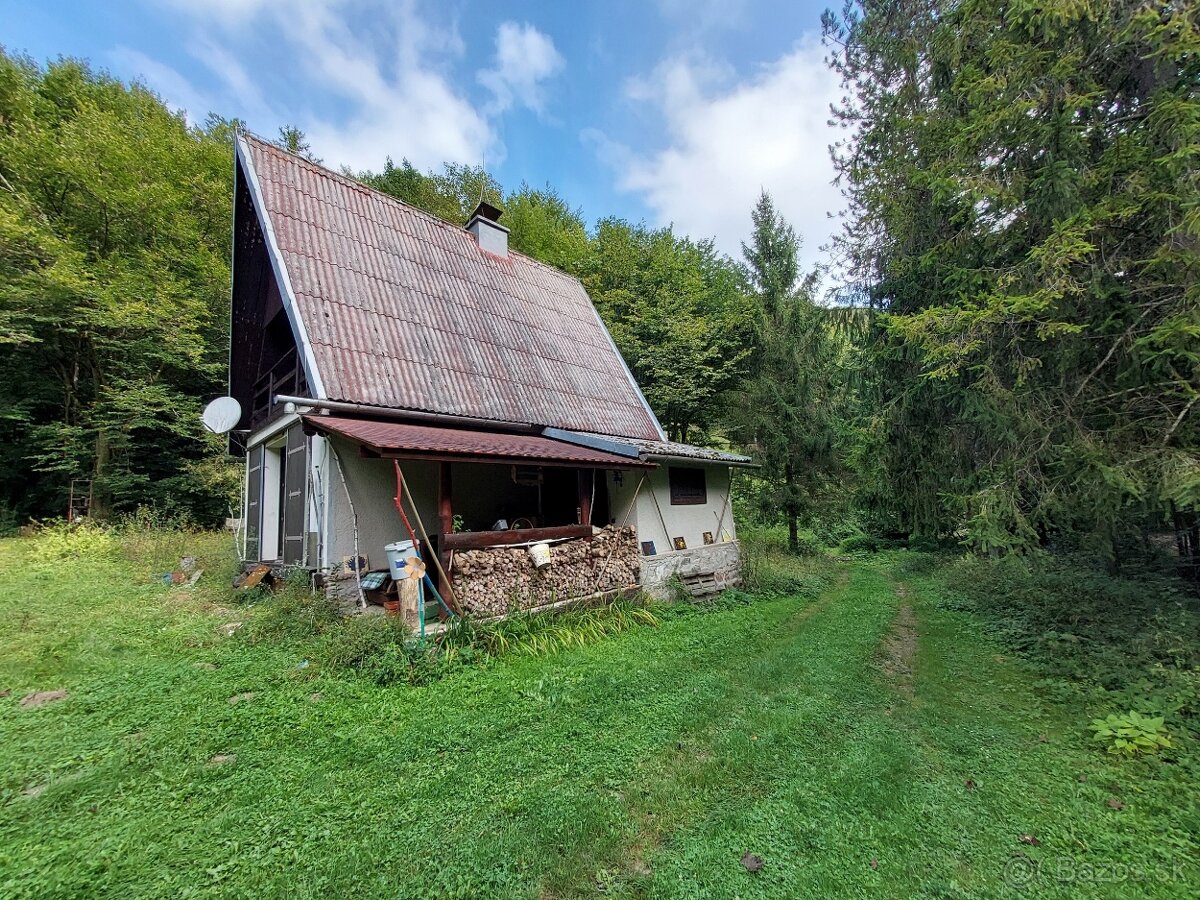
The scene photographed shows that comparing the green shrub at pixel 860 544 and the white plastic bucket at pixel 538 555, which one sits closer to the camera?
the white plastic bucket at pixel 538 555

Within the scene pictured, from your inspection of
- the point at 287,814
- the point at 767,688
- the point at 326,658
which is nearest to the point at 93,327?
the point at 326,658

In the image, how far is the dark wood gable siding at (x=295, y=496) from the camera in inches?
266

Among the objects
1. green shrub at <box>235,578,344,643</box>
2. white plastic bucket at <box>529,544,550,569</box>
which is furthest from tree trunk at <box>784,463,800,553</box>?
green shrub at <box>235,578,344,643</box>

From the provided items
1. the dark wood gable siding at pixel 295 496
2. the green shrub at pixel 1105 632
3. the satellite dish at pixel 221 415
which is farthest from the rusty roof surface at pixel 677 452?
the satellite dish at pixel 221 415

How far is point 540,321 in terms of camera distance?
35.0 ft

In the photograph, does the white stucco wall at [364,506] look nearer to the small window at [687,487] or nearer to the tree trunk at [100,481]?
the small window at [687,487]

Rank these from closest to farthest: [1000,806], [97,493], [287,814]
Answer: [287,814], [1000,806], [97,493]

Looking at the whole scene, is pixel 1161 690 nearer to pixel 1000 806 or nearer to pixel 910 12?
pixel 1000 806

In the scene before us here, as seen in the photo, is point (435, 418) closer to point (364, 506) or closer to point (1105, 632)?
point (364, 506)

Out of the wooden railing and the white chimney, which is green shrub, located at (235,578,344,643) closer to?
the wooden railing

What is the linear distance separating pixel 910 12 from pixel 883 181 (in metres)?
1.91

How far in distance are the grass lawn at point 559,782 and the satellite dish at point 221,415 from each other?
3.76 metres

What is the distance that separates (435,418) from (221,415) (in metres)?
4.40

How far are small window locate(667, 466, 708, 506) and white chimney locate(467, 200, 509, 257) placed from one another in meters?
6.95
